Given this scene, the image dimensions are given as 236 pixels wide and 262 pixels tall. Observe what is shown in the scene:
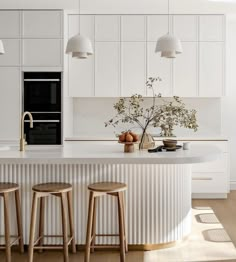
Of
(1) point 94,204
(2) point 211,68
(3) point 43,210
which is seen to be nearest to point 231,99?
(2) point 211,68

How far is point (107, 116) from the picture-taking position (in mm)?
7008

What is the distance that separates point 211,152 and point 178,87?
2.73 meters

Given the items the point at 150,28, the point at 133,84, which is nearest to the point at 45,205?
the point at 133,84

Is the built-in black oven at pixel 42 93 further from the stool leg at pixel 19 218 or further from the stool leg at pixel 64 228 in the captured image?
the stool leg at pixel 64 228

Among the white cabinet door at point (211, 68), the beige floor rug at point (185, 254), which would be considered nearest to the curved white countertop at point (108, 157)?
the beige floor rug at point (185, 254)

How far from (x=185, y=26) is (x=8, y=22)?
250cm

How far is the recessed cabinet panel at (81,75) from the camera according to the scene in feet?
21.6

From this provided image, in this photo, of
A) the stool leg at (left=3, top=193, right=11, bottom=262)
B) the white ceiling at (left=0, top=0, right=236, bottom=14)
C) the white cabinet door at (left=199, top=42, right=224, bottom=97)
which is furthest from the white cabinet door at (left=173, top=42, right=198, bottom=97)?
the stool leg at (left=3, top=193, right=11, bottom=262)

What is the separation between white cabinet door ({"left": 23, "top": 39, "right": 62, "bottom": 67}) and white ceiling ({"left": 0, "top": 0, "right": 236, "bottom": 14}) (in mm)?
469

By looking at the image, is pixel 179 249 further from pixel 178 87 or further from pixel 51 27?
pixel 51 27

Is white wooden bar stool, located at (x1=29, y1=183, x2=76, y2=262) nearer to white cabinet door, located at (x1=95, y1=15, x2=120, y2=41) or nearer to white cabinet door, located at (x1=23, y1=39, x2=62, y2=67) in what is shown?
white cabinet door, located at (x1=23, y1=39, x2=62, y2=67)

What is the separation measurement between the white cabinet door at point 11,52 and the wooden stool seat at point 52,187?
295cm

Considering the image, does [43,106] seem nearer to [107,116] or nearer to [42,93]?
[42,93]

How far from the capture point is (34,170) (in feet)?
13.1
